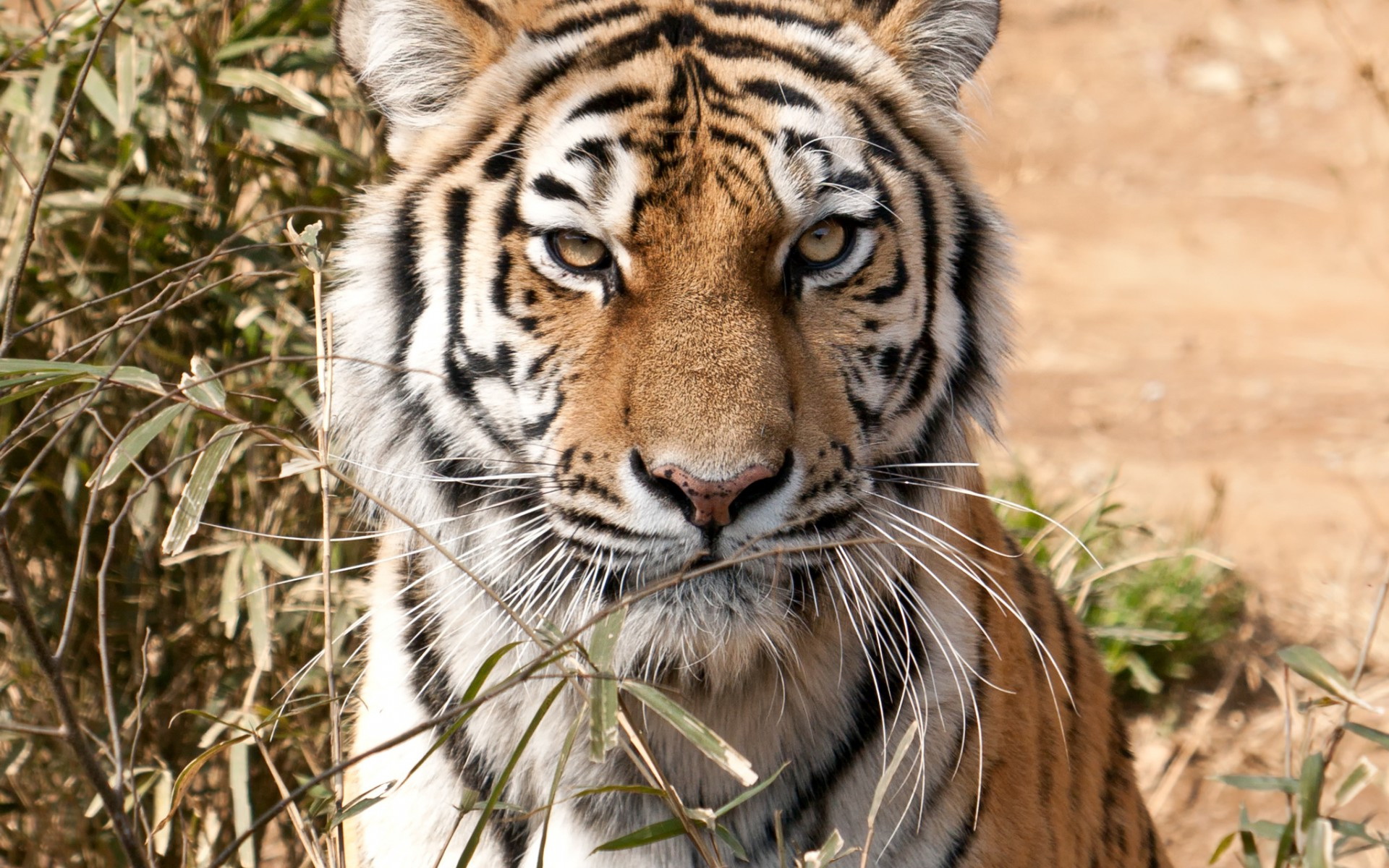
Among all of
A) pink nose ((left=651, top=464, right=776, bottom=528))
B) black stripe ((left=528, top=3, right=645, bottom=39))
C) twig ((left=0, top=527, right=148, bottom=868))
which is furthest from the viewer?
black stripe ((left=528, top=3, right=645, bottom=39))

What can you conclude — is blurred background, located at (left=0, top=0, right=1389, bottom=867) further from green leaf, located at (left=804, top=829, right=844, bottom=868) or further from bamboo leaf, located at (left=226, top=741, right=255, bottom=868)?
green leaf, located at (left=804, top=829, right=844, bottom=868)

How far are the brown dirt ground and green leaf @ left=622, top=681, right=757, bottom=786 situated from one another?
737 mm

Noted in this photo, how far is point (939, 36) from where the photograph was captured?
1691mm

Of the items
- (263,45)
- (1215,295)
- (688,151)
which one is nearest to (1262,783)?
(688,151)

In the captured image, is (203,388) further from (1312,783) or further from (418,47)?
(1312,783)

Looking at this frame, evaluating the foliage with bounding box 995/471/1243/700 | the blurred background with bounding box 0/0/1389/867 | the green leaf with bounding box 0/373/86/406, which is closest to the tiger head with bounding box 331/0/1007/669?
the blurred background with bounding box 0/0/1389/867

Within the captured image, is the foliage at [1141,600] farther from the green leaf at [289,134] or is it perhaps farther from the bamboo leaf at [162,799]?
the bamboo leaf at [162,799]

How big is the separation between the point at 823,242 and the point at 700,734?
23.4 inches

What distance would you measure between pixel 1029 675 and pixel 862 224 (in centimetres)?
59

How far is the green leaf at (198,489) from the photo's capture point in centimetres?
118

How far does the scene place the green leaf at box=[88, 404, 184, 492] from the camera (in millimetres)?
1190

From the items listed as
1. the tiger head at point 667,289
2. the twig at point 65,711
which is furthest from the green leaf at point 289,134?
the twig at point 65,711

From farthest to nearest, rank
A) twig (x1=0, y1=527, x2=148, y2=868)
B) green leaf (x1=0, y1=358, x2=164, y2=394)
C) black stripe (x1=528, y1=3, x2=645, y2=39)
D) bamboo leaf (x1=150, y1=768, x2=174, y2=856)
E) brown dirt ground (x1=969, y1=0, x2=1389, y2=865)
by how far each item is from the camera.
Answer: brown dirt ground (x1=969, y1=0, x2=1389, y2=865) → bamboo leaf (x1=150, y1=768, x2=174, y2=856) → black stripe (x1=528, y1=3, x2=645, y2=39) → green leaf (x1=0, y1=358, x2=164, y2=394) → twig (x1=0, y1=527, x2=148, y2=868)

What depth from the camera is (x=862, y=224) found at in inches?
59.7
